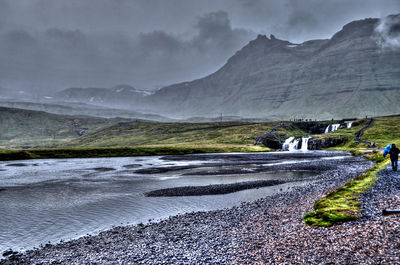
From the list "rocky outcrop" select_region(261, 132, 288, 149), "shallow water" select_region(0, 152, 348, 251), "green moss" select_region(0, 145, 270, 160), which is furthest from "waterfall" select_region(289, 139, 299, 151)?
"shallow water" select_region(0, 152, 348, 251)

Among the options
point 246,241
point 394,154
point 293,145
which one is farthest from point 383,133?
point 246,241

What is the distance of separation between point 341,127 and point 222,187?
15671 cm

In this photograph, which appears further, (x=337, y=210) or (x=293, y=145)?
(x=293, y=145)

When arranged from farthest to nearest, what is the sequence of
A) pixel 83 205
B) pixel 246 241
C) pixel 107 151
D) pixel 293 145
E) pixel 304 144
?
pixel 293 145
pixel 304 144
pixel 107 151
pixel 83 205
pixel 246 241

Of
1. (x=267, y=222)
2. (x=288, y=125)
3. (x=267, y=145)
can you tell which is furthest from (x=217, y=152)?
(x=267, y=222)

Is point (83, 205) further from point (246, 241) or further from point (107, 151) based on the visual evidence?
point (107, 151)

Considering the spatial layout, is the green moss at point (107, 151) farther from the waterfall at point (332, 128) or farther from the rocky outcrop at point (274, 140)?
the waterfall at point (332, 128)

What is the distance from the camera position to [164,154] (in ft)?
403

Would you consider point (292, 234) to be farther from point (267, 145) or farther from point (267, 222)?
point (267, 145)

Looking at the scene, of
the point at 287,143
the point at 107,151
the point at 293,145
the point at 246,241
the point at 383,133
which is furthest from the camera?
the point at 287,143

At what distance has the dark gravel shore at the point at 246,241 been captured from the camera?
15.0 meters

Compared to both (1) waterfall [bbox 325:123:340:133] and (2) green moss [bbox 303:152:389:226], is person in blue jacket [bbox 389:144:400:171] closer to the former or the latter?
(2) green moss [bbox 303:152:389:226]

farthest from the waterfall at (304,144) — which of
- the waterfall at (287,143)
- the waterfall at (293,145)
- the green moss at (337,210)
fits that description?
the green moss at (337,210)

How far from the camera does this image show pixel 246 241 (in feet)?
62.2
